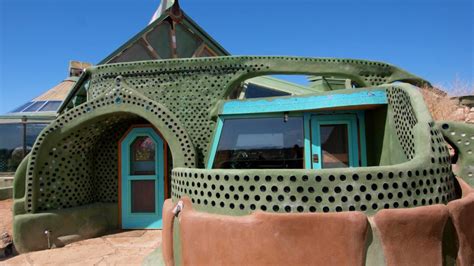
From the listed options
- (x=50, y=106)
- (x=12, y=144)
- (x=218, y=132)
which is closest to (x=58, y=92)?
(x=50, y=106)

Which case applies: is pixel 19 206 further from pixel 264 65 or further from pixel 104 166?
pixel 264 65

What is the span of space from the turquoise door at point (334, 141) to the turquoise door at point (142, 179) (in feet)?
11.2

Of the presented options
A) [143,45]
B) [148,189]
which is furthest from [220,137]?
[143,45]

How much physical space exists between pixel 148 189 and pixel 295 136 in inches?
141

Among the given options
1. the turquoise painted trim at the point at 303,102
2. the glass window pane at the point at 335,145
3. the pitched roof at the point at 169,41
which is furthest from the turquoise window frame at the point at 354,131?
the pitched roof at the point at 169,41

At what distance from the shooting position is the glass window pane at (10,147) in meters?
17.0

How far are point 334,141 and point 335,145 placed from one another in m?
0.07

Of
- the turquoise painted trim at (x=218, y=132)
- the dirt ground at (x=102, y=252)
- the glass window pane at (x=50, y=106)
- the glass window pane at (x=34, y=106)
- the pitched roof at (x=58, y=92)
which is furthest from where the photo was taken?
the pitched roof at (x=58, y=92)

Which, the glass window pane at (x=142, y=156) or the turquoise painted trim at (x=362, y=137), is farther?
the glass window pane at (x=142, y=156)

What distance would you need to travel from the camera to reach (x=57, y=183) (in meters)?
6.08

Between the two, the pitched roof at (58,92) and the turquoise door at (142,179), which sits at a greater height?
the pitched roof at (58,92)

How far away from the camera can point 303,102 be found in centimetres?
513

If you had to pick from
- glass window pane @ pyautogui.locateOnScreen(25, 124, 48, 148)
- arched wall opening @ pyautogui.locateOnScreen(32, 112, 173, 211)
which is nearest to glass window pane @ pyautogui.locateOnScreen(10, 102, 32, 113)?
glass window pane @ pyautogui.locateOnScreen(25, 124, 48, 148)

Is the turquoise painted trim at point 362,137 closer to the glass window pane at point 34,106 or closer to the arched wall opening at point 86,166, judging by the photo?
the arched wall opening at point 86,166
